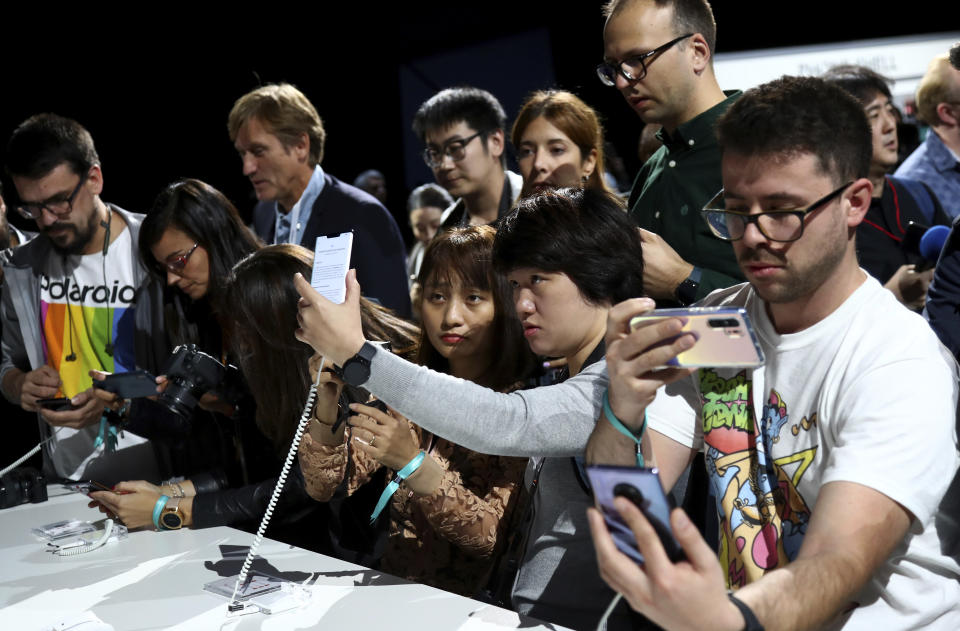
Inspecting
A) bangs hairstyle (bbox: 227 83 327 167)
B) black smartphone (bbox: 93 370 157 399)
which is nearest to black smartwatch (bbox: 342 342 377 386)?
black smartphone (bbox: 93 370 157 399)

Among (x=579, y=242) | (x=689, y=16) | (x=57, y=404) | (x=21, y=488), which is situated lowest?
(x=21, y=488)

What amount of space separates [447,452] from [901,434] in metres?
1.03

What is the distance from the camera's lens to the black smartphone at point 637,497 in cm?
93

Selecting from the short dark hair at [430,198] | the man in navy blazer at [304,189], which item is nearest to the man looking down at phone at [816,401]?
the man in navy blazer at [304,189]

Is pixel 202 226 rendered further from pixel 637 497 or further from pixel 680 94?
pixel 637 497

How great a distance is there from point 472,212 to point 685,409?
188 cm

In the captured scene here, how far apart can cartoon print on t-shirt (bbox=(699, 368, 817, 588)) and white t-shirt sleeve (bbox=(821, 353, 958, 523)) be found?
0.33 feet

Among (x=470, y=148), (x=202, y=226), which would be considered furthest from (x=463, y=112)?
(x=202, y=226)

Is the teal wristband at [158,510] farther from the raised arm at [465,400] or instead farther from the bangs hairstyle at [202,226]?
the raised arm at [465,400]

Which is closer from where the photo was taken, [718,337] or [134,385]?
[718,337]

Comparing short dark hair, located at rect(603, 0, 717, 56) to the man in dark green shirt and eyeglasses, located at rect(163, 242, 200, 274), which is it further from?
eyeglasses, located at rect(163, 242, 200, 274)

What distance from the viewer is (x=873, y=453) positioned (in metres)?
1.16

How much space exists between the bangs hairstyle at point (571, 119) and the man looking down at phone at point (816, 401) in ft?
4.62

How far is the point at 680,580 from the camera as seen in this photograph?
0.93m
